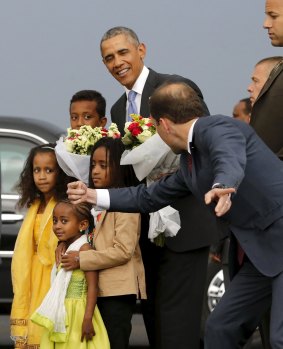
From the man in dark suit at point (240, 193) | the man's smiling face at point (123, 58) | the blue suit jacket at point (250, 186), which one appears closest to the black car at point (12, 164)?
the man's smiling face at point (123, 58)

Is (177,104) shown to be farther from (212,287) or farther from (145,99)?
(212,287)

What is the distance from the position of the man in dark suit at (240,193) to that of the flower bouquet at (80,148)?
1313 millimetres

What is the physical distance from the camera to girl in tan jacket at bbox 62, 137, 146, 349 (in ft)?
26.8

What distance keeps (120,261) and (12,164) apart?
2.82 m

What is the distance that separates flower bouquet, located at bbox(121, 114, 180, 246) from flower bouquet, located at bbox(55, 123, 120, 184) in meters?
0.29

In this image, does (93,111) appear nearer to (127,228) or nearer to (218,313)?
(127,228)

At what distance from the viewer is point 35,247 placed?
8719 millimetres

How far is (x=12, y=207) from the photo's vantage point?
1084 centimetres

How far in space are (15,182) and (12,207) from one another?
0.58 feet

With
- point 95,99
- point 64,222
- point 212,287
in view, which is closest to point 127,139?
point 64,222

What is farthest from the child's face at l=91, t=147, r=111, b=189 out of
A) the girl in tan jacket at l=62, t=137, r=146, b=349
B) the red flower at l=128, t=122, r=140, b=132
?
the red flower at l=128, t=122, r=140, b=132

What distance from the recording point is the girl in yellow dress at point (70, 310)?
8.16 meters

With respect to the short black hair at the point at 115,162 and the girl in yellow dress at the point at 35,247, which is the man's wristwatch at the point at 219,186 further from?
the girl in yellow dress at the point at 35,247

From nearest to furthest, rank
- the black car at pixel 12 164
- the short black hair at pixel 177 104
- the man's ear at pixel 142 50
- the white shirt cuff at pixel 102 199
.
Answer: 1. the short black hair at pixel 177 104
2. the white shirt cuff at pixel 102 199
3. the man's ear at pixel 142 50
4. the black car at pixel 12 164
